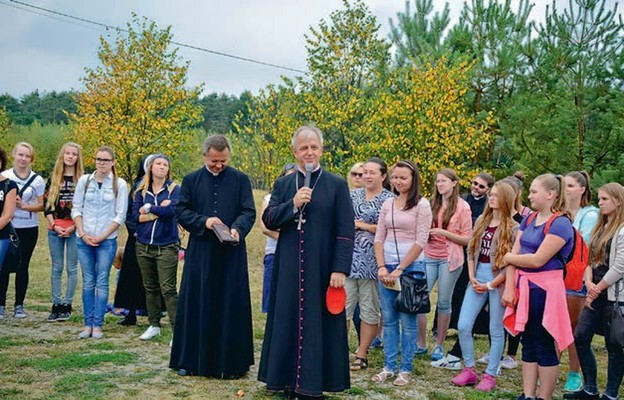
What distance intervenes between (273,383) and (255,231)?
2184cm

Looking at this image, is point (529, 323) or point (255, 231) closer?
point (529, 323)

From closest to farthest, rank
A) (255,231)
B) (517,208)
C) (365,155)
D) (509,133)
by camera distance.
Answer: (517,208) → (509,133) → (365,155) → (255,231)

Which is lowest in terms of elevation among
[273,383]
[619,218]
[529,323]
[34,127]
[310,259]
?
[273,383]

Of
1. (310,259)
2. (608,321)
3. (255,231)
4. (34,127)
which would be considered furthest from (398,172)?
(34,127)

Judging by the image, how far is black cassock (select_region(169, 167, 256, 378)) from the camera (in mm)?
5973

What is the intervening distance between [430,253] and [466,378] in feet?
5.00

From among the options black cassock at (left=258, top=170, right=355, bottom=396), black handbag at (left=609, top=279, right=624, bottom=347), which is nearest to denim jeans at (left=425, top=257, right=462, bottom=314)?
black handbag at (left=609, top=279, right=624, bottom=347)

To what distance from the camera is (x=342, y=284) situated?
210 inches

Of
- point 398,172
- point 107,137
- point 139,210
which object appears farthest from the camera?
point 107,137

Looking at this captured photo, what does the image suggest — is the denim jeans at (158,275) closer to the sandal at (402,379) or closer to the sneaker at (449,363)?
the sandal at (402,379)

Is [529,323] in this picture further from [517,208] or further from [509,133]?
[509,133]

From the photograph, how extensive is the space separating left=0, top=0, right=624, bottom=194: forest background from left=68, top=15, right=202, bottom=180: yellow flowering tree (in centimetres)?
4

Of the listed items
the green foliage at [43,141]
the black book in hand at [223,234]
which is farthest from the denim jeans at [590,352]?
the green foliage at [43,141]

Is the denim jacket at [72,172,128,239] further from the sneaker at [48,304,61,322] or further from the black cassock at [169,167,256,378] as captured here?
the black cassock at [169,167,256,378]
